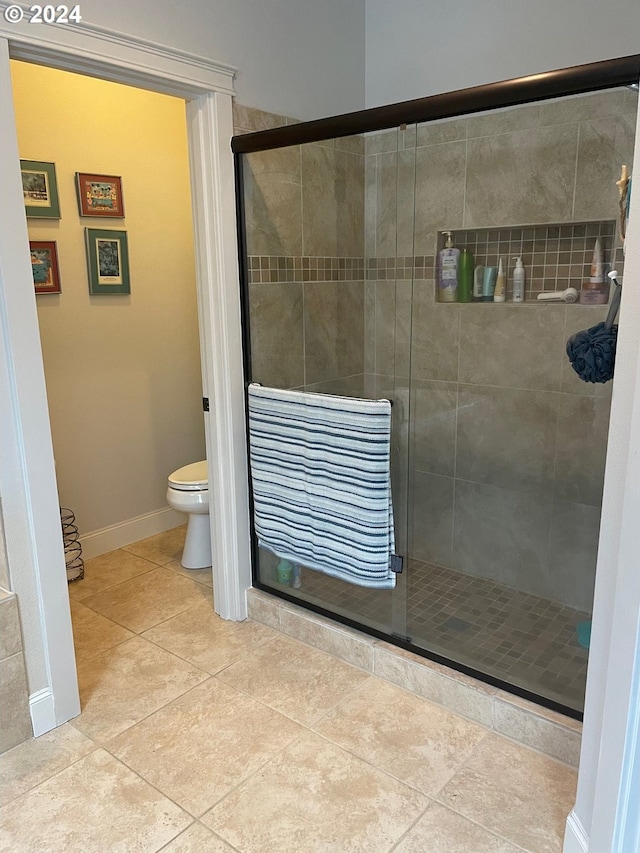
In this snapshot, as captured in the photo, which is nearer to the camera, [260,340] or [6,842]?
[6,842]

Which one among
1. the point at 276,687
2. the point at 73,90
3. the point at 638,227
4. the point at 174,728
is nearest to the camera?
the point at 638,227

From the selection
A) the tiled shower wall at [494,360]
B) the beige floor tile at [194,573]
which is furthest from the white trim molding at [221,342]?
the tiled shower wall at [494,360]

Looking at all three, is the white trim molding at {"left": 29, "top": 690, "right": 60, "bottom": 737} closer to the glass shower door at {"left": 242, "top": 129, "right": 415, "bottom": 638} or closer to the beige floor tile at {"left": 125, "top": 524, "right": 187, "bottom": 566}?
the glass shower door at {"left": 242, "top": 129, "right": 415, "bottom": 638}

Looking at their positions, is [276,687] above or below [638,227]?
below

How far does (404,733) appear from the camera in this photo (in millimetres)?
2074

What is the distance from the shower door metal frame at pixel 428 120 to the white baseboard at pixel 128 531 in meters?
1.11

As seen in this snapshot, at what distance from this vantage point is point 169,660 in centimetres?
249

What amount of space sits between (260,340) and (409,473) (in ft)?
2.68

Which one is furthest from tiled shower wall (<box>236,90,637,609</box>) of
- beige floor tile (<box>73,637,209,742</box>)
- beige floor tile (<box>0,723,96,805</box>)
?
beige floor tile (<box>0,723,96,805</box>)

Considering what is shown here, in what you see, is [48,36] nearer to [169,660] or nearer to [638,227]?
[638,227]

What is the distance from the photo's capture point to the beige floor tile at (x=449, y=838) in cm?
165

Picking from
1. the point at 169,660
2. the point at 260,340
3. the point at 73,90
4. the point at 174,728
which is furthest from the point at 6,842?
the point at 73,90

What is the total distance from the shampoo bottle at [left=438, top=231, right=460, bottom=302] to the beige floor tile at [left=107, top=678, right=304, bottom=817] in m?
1.70

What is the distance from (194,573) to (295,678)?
1.04m
